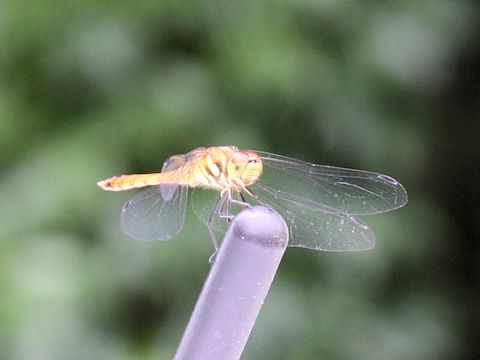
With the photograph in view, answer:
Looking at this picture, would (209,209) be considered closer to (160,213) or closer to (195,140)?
(160,213)

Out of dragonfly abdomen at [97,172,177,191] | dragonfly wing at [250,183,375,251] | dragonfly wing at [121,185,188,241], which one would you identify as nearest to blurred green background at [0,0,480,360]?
dragonfly abdomen at [97,172,177,191]

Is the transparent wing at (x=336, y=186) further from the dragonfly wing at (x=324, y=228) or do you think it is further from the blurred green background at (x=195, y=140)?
the blurred green background at (x=195, y=140)

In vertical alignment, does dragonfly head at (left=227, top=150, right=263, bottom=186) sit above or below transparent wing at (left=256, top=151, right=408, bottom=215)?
below

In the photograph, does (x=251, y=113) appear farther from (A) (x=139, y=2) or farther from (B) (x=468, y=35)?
(B) (x=468, y=35)

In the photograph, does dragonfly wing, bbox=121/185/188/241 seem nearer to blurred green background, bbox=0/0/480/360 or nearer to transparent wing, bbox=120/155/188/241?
transparent wing, bbox=120/155/188/241

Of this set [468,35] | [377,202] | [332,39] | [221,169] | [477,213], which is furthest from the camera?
[477,213]

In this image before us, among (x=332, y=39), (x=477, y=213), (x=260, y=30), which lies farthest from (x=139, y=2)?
(x=477, y=213)

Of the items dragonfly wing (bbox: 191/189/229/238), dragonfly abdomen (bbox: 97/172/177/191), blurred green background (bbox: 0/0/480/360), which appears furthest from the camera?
blurred green background (bbox: 0/0/480/360)
